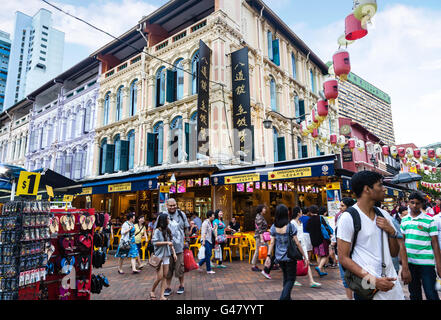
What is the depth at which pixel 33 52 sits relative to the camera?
65.2 meters

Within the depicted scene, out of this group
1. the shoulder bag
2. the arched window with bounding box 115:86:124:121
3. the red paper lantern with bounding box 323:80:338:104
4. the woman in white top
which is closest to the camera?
the shoulder bag

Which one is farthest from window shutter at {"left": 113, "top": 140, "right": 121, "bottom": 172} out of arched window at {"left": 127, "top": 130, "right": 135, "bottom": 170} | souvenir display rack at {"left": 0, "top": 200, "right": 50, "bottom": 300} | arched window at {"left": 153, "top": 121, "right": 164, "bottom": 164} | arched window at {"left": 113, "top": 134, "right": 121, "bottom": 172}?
souvenir display rack at {"left": 0, "top": 200, "right": 50, "bottom": 300}

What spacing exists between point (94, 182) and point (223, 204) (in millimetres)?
7724

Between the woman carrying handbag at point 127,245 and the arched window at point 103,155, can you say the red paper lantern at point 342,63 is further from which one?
the arched window at point 103,155

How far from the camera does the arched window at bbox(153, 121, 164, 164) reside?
14.5m

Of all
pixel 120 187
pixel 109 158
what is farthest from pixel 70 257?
pixel 109 158

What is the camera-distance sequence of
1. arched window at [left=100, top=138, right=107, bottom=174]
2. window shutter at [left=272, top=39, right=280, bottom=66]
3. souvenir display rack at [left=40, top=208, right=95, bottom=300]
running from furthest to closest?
arched window at [left=100, top=138, right=107, bottom=174]
window shutter at [left=272, top=39, right=280, bottom=66]
souvenir display rack at [left=40, top=208, right=95, bottom=300]

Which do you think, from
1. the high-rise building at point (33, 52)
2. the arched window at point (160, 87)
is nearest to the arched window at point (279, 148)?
the arched window at point (160, 87)

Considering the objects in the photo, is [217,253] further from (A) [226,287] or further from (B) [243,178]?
(B) [243,178]

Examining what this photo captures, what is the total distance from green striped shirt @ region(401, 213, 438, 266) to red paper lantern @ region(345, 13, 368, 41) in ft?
14.1

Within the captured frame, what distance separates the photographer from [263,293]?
201 inches

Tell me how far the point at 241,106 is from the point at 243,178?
3.93 m

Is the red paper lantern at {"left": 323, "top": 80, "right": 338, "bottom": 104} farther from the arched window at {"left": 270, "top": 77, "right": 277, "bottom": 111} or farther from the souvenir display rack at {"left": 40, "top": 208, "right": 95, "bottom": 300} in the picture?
the souvenir display rack at {"left": 40, "top": 208, "right": 95, "bottom": 300}

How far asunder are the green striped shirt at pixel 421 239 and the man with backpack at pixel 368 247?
5.67 ft
